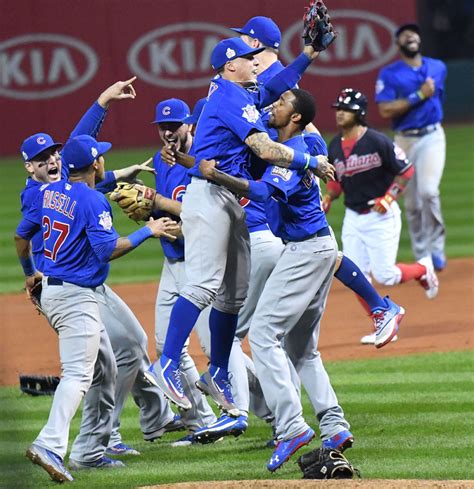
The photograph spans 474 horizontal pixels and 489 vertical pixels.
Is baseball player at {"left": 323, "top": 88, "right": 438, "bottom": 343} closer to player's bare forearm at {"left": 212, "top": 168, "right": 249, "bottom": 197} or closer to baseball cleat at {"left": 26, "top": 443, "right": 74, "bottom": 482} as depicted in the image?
player's bare forearm at {"left": 212, "top": 168, "right": 249, "bottom": 197}

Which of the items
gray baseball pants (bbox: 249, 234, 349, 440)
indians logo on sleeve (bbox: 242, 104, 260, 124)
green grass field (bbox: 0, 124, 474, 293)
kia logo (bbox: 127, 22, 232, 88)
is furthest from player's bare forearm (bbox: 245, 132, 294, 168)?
kia logo (bbox: 127, 22, 232, 88)

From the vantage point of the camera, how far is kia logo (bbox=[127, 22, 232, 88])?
904 inches

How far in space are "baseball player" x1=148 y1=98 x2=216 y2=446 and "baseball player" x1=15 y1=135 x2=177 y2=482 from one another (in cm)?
69

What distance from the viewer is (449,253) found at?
14805mm

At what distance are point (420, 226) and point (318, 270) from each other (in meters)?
6.63

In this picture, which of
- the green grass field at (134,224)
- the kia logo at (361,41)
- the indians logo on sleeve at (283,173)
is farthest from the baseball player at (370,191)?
the kia logo at (361,41)

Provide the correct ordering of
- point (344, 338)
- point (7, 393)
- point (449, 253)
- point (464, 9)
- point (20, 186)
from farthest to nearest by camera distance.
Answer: point (464, 9), point (20, 186), point (449, 253), point (344, 338), point (7, 393)

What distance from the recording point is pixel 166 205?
7.56m

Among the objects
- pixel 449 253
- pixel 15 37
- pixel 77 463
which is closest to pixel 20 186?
pixel 15 37

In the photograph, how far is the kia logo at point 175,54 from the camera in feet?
75.3

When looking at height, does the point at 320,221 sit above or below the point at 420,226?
above

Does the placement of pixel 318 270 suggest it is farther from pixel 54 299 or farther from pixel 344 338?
pixel 344 338

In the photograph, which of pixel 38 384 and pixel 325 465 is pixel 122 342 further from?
pixel 38 384

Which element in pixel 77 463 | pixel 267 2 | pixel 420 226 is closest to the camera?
pixel 77 463
